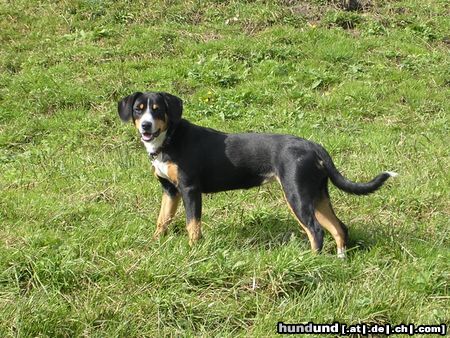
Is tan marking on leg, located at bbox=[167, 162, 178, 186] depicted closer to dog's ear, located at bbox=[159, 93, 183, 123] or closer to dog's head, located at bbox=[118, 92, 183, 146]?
dog's head, located at bbox=[118, 92, 183, 146]

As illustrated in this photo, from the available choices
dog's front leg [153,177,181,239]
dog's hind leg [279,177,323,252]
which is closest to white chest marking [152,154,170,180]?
dog's front leg [153,177,181,239]

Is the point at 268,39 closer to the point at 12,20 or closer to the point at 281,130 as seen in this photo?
the point at 281,130

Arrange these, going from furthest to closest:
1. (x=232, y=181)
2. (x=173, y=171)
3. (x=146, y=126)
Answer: (x=232, y=181)
(x=173, y=171)
(x=146, y=126)

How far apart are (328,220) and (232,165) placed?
3.11ft

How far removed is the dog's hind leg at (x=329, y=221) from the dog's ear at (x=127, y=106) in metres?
1.79

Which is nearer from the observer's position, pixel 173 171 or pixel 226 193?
pixel 173 171

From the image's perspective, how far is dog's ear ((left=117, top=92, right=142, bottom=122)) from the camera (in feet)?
18.1

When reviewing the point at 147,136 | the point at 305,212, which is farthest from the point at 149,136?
the point at 305,212

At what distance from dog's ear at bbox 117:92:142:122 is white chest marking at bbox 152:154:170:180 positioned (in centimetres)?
44

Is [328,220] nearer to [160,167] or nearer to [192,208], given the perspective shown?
[192,208]

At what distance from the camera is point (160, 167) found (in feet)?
18.1

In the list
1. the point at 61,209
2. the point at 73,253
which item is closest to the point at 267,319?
the point at 73,253

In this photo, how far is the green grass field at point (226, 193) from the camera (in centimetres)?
428

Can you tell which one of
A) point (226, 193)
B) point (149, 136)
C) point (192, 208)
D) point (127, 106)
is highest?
point (127, 106)
